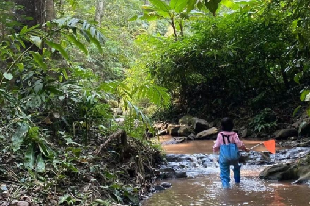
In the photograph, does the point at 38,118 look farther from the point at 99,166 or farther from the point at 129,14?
the point at 129,14

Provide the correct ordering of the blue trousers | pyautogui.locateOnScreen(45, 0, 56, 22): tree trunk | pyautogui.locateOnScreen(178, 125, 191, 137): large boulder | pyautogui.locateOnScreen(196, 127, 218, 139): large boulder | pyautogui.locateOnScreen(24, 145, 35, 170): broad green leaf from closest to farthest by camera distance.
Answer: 1. pyautogui.locateOnScreen(24, 145, 35, 170): broad green leaf
2. the blue trousers
3. pyautogui.locateOnScreen(45, 0, 56, 22): tree trunk
4. pyautogui.locateOnScreen(196, 127, 218, 139): large boulder
5. pyautogui.locateOnScreen(178, 125, 191, 137): large boulder

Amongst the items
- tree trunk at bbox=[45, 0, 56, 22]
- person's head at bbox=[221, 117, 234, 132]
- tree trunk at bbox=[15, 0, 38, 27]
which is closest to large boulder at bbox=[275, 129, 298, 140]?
person's head at bbox=[221, 117, 234, 132]

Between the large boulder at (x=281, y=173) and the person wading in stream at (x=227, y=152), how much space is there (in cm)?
47

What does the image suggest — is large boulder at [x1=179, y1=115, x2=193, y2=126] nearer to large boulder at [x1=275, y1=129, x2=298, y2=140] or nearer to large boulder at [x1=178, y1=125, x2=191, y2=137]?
large boulder at [x1=178, y1=125, x2=191, y2=137]

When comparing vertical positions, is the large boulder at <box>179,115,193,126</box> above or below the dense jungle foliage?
below

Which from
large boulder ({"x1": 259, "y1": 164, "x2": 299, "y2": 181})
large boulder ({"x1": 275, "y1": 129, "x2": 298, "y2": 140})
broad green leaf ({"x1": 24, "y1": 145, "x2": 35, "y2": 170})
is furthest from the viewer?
large boulder ({"x1": 275, "y1": 129, "x2": 298, "y2": 140})

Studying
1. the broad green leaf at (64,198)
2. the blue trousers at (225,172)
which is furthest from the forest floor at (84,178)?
the blue trousers at (225,172)

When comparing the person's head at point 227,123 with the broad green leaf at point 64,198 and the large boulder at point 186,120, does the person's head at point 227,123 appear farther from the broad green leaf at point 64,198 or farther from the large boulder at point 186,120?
the large boulder at point 186,120

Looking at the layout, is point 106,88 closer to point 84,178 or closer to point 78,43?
point 84,178

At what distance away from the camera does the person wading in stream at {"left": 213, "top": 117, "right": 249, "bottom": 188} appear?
4.80 metres

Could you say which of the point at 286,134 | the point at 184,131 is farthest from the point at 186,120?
the point at 286,134

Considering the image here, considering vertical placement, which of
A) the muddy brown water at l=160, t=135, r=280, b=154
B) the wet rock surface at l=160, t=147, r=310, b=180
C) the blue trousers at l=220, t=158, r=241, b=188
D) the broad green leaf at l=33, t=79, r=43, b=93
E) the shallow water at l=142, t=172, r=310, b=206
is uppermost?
the broad green leaf at l=33, t=79, r=43, b=93

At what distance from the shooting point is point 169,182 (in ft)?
16.5

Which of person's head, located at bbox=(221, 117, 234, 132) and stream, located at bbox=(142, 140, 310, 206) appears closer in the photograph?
stream, located at bbox=(142, 140, 310, 206)
